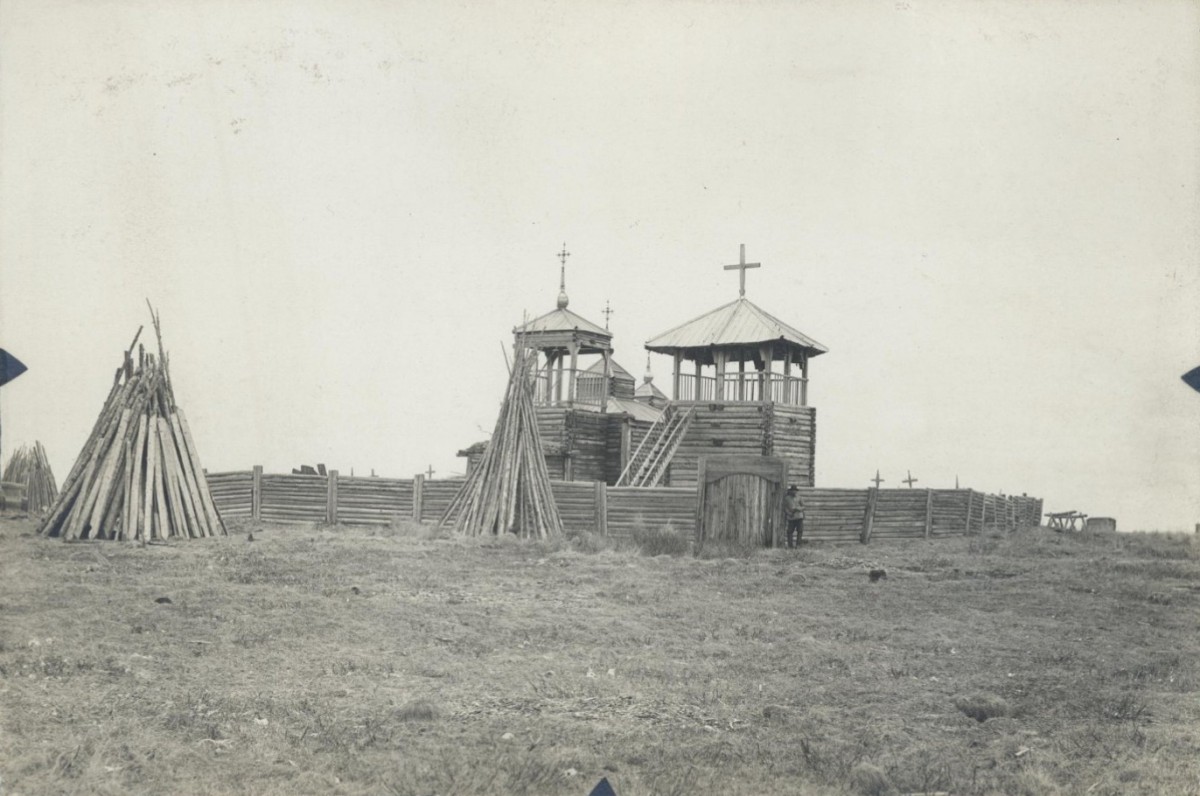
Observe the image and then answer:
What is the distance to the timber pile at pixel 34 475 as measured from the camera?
21.3m

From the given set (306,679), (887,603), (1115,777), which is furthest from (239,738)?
(887,603)

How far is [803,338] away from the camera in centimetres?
2555

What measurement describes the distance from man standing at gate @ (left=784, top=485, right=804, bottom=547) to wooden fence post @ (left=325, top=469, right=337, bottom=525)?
10.2 meters

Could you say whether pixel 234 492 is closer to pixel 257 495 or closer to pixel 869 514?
pixel 257 495

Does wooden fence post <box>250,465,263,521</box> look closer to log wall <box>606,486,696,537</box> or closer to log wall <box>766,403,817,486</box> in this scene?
log wall <box>606,486,696,537</box>

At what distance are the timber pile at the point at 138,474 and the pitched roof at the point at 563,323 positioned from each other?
11.4 metres

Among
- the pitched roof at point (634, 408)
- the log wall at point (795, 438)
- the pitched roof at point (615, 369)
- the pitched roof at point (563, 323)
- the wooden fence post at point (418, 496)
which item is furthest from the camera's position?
the pitched roof at point (615, 369)

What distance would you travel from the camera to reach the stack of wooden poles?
17469 millimetres

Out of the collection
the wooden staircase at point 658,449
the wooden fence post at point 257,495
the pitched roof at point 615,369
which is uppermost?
the pitched roof at point 615,369

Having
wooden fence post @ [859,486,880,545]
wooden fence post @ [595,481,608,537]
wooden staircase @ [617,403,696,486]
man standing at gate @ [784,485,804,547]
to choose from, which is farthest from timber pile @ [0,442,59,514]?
wooden fence post @ [859,486,880,545]

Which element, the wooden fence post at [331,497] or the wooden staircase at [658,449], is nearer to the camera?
the wooden fence post at [331,497]

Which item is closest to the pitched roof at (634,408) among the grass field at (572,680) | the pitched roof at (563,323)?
the pitched roof at (563,323)

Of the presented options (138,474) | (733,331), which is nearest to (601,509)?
(138,474)

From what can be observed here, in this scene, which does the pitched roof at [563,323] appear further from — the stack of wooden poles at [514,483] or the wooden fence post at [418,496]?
the stack of wooden poles at [514,483]
